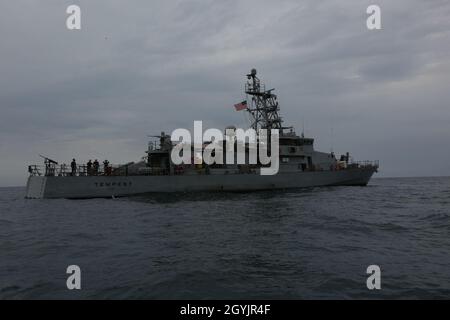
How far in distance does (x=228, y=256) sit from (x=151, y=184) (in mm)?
Result: 23053

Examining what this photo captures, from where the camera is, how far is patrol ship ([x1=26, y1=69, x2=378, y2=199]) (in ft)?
97.5

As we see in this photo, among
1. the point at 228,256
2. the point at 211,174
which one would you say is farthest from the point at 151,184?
the point at 228,256

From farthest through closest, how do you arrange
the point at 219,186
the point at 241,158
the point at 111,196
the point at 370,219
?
the point at 241,158, the point at 219,186, the point at 111,196, the point at 370,219

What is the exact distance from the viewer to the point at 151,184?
31.4m

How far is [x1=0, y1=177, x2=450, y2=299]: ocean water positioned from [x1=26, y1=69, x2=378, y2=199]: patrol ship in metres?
12.8

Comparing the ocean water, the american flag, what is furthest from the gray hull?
the ocean water

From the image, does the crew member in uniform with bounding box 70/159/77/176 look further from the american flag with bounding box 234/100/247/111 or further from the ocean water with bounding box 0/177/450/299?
the american flag with bounding box 234/100/247/111

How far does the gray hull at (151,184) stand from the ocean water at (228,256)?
1273 cm

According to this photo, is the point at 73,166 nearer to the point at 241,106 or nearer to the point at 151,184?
the point at 151,184

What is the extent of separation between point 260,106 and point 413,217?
2771cm
